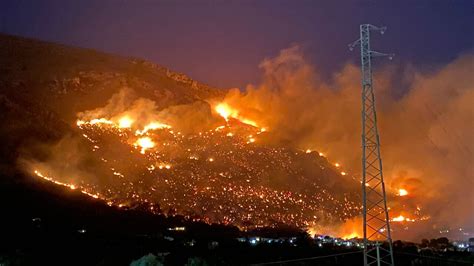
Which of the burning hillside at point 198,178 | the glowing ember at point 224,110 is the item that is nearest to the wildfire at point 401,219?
the burning hillside at point 198,178

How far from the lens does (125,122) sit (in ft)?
402

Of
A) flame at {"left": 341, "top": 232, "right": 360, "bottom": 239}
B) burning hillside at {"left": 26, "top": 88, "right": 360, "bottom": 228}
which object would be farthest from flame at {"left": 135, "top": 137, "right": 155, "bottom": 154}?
flame at {"left": 341, "top": 232, "right": 360, "bottom": 239}

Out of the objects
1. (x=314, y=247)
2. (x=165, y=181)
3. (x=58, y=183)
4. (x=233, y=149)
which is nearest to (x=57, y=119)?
(x=58, y=183)

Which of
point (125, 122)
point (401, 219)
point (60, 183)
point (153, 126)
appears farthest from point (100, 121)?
point (401, 219)

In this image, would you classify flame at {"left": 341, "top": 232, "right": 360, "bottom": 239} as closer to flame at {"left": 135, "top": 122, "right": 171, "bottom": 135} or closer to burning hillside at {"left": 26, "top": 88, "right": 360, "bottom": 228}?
burning hillside at {"left": 26, "top": 88, "right": 360, "bottom": 228}

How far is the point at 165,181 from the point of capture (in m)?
96.8

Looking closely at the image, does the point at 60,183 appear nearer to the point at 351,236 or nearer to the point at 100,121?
the point at 100,121

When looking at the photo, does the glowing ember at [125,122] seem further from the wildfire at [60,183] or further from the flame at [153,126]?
the wildfire at [60,183]

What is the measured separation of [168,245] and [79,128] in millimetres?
47847

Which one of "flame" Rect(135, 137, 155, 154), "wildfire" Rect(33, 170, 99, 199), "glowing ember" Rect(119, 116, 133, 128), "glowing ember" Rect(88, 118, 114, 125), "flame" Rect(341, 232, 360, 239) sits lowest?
"flame" Rect(341, 232, 360, 239)

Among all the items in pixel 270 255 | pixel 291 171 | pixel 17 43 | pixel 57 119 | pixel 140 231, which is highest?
pixel 17 43

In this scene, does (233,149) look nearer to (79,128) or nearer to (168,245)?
(79,128)

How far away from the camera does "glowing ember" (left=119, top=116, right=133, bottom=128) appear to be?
398 ft

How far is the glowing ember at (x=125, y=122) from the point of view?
12118 centimetres
